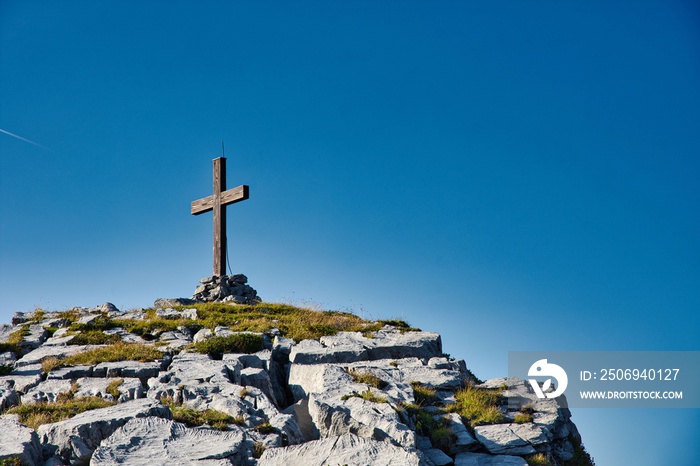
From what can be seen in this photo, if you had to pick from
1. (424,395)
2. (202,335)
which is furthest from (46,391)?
(424,395)

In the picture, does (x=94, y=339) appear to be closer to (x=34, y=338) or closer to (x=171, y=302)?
(x=34, y=338)

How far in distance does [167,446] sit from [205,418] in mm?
1684

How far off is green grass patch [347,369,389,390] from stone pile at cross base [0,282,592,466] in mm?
34

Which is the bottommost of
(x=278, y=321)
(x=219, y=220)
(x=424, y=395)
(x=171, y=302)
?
(x=424, y=395)

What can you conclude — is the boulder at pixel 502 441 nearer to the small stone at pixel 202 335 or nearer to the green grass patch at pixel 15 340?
the small stone at pixel 202 335

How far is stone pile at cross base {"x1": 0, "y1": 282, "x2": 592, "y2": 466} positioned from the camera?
31.0 ft

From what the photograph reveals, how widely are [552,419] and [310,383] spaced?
17.4 ft

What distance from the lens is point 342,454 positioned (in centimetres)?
931

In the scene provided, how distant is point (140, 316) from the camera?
2445 cm

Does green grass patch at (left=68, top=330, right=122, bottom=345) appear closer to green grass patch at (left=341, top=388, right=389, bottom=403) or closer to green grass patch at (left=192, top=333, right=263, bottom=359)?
green grass patch at (left=192, top=333, right=263, bottom=359)

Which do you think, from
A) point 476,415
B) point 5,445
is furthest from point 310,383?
point 5,445

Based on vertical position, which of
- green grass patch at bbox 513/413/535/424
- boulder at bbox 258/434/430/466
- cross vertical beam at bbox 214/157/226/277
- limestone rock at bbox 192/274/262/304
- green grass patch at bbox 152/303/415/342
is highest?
cross vertical beam at bbox 214/157/226/277

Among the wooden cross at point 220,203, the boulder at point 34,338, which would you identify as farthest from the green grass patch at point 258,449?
the wooden cross at point 220,203

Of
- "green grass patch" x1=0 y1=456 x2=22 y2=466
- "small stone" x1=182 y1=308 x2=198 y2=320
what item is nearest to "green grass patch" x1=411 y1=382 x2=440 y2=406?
"green grass patch" x1=0 y1=456 x2=22 y2=466
